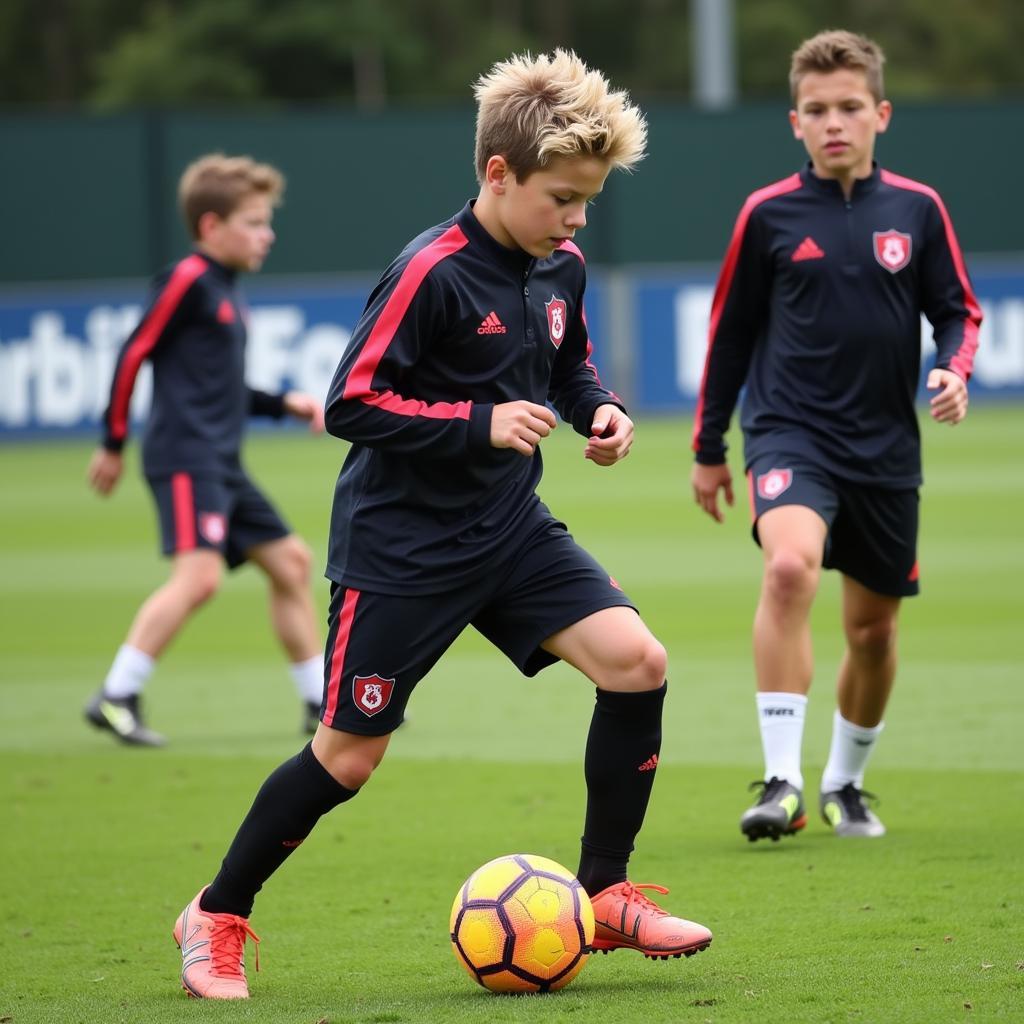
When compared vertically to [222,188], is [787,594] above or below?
below

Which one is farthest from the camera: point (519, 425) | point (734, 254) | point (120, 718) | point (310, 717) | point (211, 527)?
point (310, 717)

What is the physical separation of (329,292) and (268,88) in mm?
33559

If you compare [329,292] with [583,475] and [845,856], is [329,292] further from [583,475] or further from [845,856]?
[845,856]

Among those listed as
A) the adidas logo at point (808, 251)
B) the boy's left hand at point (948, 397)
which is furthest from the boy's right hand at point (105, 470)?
the boy's left hand at point (948, 397)

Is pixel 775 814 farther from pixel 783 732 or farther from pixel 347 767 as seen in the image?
pixel 347 767

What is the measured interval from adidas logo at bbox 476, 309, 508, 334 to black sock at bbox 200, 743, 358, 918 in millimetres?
1055

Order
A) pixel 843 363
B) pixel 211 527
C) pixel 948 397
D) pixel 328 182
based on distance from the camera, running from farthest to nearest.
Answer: pixel 328 182 < pixel 211 527 < pixel 843 363 < pixel 948 397

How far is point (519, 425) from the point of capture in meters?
4.41

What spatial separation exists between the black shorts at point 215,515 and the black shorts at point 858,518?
3000 millimetres

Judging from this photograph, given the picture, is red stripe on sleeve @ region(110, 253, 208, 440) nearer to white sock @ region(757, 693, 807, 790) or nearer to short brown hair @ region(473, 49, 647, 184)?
white sock @ region(757, 693, 807, 790)

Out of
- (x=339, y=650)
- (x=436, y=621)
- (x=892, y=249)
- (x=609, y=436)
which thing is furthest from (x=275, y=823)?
(x=892, y=249)

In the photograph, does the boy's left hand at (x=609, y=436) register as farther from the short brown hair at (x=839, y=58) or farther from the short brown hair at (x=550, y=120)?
the short brown hair at (x=839, y=58)

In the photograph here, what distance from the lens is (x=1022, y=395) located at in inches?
962

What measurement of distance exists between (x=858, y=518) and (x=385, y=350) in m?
2.30
